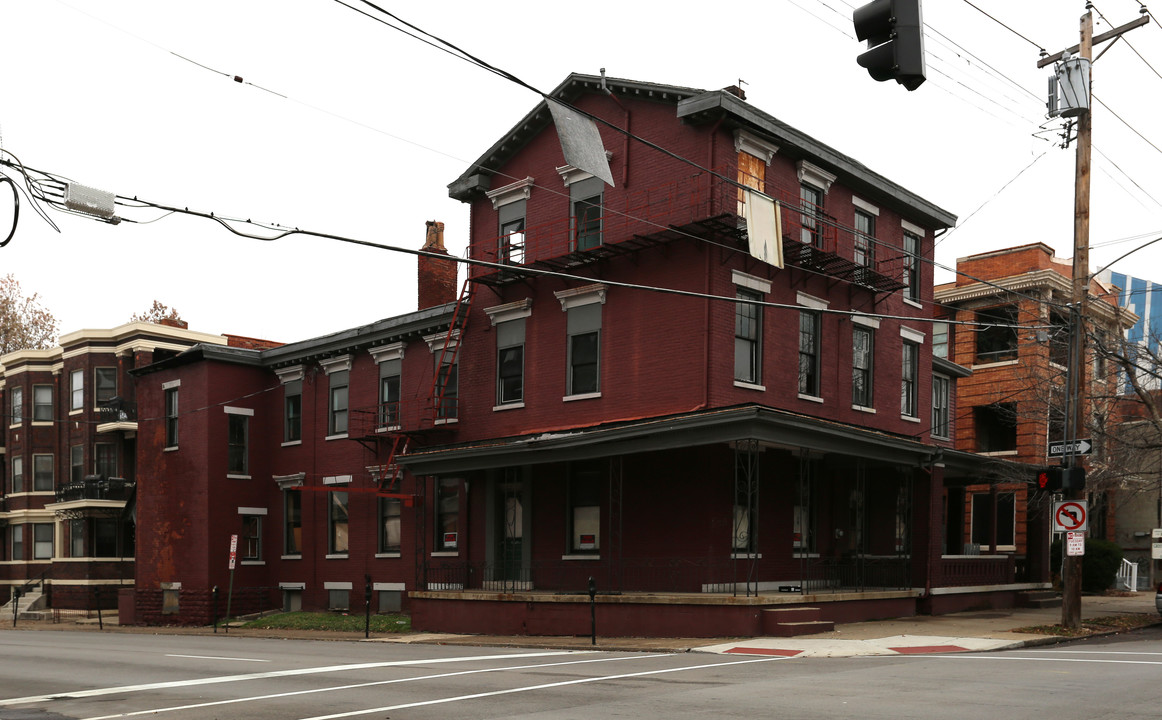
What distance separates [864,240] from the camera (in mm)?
29688

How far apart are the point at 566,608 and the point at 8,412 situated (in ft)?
136

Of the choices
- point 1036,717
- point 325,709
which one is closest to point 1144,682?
point 1036,717

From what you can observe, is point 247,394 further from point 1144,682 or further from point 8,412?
point 1144,682

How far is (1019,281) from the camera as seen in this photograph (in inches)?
1609

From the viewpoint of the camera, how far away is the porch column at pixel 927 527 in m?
27.4

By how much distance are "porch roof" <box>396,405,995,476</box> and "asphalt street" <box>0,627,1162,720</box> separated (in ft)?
15.9

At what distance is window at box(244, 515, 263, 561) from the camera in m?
36.6

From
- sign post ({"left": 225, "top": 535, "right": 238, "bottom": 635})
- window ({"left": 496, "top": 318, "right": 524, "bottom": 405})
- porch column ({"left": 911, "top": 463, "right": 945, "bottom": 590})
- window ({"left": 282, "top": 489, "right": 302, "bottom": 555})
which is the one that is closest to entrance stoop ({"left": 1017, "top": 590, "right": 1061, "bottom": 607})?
porch column ({"left": 911, "top": 463, "right": 945, "bottom": 590})

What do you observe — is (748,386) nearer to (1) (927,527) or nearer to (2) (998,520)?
(1) (927,527)

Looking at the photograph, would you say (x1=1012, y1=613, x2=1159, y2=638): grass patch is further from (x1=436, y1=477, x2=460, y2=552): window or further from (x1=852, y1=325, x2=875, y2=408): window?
(x1=436, y1=477, x2=460, y2=552): window

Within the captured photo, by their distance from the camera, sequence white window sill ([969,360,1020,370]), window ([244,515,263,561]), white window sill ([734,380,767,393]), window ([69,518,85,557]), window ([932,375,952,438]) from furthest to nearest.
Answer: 1. window ([69,518,85,557])
2. white window sill ([969,360,1020,370])
3. window ([244,515,263,561])
4. window ([932,375,952,438])
5. white window sill ([734,380,767,393])

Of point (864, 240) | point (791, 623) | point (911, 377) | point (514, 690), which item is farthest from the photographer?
point (911, 377)

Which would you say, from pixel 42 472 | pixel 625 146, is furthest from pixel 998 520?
pixel 42 472

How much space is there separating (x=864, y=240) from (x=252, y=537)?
887 inches
